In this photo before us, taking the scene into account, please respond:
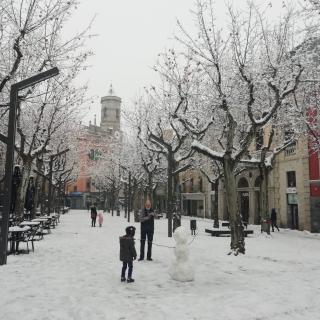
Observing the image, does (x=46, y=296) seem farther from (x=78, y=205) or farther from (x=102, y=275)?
(x=78, y=205)

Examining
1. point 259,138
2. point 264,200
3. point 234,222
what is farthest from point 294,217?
point 234,222

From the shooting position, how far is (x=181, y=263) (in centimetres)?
870

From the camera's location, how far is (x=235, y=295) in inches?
292

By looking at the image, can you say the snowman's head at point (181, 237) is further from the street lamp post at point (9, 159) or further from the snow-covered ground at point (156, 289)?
the street lamp post at point (9, 159)

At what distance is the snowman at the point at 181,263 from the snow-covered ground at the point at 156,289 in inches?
8.3

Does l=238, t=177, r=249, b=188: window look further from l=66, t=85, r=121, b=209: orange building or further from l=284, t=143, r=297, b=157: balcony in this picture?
l=66, t=85, r=121, b=209: orange building

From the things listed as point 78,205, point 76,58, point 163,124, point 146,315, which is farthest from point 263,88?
point 78,205

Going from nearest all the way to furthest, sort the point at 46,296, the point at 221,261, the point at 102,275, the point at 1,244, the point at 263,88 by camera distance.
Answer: the point at 46,296
the point at 102,275
the point at 1,244
the point at 221,261
the point at 263,88

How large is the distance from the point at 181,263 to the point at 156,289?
1.09 m

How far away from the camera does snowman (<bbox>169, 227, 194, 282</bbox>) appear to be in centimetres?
857

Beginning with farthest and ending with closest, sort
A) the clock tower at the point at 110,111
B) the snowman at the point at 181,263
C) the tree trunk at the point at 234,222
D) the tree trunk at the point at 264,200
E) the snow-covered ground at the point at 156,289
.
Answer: the clock tower at the point at 110,111, the tree trunk at the point at 264,200, the tree trunk at the point at 234,222, the snowman at the point at 181,263, the snow-covered ground at the point at 156,289

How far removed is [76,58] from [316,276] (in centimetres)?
1062

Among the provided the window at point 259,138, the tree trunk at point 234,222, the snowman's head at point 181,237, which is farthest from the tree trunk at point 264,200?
the snowman's head at point 181,237

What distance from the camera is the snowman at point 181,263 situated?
857cm
